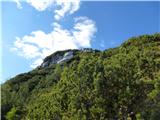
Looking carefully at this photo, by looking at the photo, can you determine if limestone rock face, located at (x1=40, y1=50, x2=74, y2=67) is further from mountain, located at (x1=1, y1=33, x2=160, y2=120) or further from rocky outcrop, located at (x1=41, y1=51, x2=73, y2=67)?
mountain, located at (x1=1, y1=33, x2=160, y2=120)

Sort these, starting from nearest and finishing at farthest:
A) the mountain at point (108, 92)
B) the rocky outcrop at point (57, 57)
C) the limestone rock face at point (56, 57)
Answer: the mountain at point (108, 92) → the rocky outcrop at point (57, 57) → the limestone rock face at point (56, 57)

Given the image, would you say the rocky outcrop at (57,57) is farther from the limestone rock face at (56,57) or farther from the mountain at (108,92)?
the mountain at (108,92)

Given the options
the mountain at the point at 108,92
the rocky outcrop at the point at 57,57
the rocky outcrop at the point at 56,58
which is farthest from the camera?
the rocky outcrop at the point at 56,58

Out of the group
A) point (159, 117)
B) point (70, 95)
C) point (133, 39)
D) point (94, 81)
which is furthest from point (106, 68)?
point (133, 39)

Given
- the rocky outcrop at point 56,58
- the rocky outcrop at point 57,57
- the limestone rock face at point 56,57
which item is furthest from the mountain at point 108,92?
the rocky outcrop at point 56,58

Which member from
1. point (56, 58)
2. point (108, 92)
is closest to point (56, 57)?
point (56, 58)

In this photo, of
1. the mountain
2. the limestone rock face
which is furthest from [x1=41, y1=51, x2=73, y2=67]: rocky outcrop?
the mountain

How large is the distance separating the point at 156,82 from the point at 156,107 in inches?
62.3

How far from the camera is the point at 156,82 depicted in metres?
22.2

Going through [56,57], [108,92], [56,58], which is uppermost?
[56,57]

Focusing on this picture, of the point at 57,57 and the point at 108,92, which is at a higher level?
the point at 57,57

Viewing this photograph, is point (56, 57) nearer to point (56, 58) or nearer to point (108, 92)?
point (56, 58)

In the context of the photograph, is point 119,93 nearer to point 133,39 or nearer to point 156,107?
point 156,107

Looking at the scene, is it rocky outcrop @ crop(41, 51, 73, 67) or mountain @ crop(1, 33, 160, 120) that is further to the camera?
rocky outcrop @ crop(41, 51, 73, 67)
